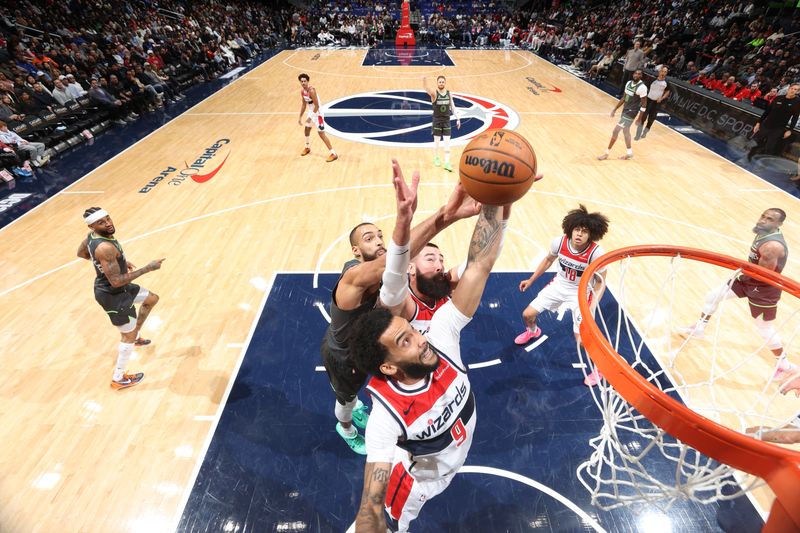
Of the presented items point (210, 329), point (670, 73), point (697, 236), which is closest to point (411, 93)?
point (670, 73)

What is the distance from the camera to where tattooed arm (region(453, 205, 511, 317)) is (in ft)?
7.55

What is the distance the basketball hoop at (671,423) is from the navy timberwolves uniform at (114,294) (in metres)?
4.17

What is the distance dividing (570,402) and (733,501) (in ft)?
4.49

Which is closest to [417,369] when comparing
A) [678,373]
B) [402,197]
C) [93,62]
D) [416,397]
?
[416,397]

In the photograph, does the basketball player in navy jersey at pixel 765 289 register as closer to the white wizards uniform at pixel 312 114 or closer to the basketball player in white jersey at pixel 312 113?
the basketball player in white jersey at pixel 312 113

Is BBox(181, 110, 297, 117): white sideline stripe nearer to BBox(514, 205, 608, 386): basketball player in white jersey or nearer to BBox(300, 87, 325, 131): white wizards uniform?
BBox(300, 87, 325, 131): white wizards uniform

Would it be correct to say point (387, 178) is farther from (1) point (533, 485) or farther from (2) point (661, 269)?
(1) point (533, 485)

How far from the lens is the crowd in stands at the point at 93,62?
33.4 feet

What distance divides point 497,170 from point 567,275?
2459 millimetres

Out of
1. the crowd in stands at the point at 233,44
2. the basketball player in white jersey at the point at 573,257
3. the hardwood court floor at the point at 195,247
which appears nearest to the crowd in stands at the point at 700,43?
the crowd in stands at the point at 233,44

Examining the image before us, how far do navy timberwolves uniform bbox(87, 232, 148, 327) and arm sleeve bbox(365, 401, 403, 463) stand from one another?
10.6 ft

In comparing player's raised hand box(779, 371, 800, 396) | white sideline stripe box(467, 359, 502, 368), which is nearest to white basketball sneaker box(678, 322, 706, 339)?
player's raised hand box(779, 371, 800, 396)

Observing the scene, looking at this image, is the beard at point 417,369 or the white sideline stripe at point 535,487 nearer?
the beard at point 417,369

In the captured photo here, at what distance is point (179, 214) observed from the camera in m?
7.60
